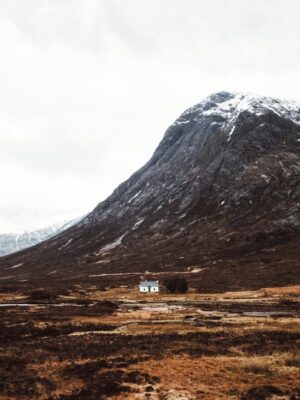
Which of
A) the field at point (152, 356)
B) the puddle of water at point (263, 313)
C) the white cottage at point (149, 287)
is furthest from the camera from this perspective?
the white cottage at point (149, 287)

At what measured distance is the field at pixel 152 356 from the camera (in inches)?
1086

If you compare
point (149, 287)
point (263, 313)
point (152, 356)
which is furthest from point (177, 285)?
point (152, 356)

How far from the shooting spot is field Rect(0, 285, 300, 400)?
27.6 metres

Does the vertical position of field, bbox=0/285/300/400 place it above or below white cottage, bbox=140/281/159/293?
below

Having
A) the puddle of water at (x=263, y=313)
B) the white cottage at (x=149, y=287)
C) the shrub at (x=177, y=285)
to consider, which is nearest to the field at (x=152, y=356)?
the puddle of water at (x=263, y=313)

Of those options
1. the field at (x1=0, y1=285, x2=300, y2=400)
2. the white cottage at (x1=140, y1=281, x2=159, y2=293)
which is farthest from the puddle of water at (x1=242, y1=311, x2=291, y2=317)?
the white cottage at (x1=140, y1=281, x2=159, y2=293)

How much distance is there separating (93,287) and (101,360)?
111 m

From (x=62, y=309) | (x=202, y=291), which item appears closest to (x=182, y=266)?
(x=202, y=291)

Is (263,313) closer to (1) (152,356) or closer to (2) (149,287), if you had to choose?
(1) (152,356)

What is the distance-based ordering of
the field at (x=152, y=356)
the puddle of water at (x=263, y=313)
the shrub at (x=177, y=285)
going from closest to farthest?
the field at (x=152, y=356) < the puddle of water at (x=263, y=313) < the shrub at (x=177, y=285)

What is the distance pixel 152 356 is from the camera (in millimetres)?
37906

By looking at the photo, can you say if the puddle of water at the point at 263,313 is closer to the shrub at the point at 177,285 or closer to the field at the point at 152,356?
the field at the point at 152,356

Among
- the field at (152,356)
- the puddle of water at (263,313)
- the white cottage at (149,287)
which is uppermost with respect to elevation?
the white cottage at (149,287)

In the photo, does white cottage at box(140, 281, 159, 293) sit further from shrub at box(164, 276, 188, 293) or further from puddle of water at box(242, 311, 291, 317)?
puddle of water at box(242, 311, 291, 317)
